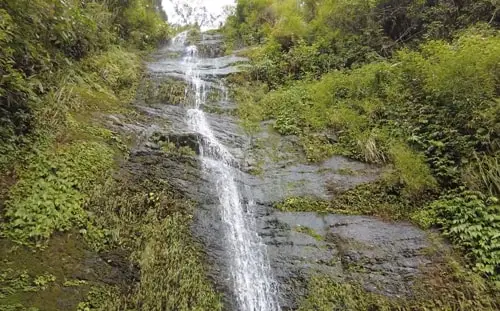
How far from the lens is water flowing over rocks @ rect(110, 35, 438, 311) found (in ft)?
18.5

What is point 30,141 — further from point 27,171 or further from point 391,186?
point 391,186

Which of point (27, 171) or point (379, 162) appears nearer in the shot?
point (27, 171)

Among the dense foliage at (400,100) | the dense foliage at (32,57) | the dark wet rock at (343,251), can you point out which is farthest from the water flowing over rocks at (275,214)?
the dense foliage at (32,57)

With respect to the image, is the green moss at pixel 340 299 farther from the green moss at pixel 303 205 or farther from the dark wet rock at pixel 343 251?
the green moss at pixel 303 205

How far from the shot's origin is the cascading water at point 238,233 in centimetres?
547

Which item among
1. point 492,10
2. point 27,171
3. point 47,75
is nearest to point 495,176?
point 492,10

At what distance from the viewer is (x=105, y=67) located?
9.51 m

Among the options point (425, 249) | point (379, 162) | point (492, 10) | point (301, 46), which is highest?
point (492, 10)

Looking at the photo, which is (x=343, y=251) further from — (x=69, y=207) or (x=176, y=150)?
(x=69, y=207)

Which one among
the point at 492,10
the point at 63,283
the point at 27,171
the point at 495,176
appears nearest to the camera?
the point at 63,283

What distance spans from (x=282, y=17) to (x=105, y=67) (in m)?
6.98

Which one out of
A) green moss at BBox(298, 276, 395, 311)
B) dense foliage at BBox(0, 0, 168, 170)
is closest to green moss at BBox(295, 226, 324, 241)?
green moss at BBox(298, 276, 395, 311)

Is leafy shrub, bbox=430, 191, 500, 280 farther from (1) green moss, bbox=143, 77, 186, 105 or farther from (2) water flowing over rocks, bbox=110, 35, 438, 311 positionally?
(1) green moss, bbox=143, 77, 186, 105

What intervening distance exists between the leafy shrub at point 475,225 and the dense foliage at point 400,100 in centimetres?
2
